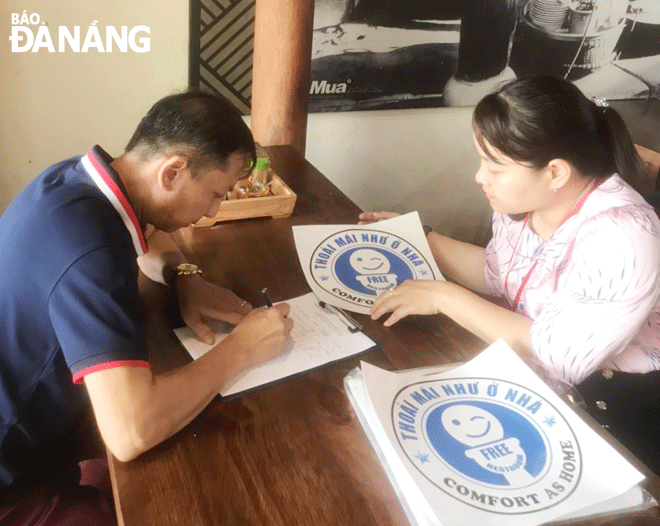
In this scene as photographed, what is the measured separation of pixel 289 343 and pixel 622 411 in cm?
61

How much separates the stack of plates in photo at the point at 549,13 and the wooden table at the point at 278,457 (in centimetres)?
139

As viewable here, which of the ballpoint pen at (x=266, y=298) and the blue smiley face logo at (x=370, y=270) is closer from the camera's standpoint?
the ballpoint pen at (x=266, y=298)

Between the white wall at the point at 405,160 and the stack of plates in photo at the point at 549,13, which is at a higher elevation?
the stack of plates in photo at the point at 549,13

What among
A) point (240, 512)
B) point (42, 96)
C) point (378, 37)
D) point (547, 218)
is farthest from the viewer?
point (378, 37)

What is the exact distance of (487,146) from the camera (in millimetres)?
1088

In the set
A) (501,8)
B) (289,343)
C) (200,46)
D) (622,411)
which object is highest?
(501,8)

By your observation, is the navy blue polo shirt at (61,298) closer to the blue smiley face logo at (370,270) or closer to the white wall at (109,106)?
the blue smiley face logo at (370,270)

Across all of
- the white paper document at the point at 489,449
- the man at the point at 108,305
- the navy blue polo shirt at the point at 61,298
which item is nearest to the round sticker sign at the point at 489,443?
the white paper document at the point at 489,449

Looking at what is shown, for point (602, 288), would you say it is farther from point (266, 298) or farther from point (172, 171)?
point (172, 171)

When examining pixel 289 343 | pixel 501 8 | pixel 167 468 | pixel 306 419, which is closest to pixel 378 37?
pixel 501 8

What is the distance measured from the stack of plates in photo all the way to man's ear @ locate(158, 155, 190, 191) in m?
1.53

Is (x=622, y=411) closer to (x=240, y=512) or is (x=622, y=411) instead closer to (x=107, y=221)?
(x=240, y=512)

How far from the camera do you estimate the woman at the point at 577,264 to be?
3.13 ft

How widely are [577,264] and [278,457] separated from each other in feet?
2.01
